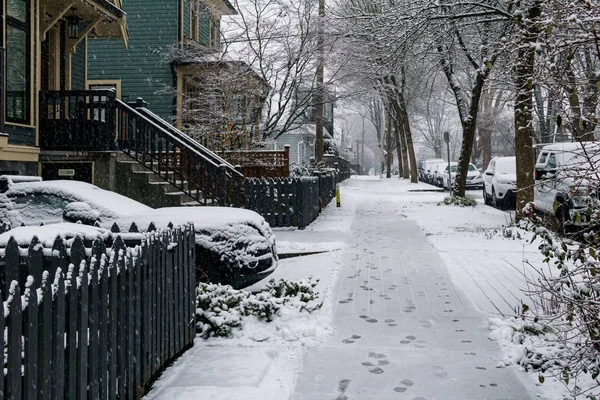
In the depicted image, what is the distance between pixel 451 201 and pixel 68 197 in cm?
1727

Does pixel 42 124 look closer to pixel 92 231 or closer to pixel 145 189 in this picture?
pixel 145 189

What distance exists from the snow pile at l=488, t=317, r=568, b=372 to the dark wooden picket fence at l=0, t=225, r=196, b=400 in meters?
3.04

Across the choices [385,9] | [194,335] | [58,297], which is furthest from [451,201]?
[58,297]

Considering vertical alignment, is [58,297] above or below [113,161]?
below

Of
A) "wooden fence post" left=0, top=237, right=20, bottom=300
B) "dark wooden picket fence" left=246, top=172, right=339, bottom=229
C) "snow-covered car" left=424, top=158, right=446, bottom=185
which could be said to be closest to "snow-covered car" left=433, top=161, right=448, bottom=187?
"snow-covered car" left=424, top=158, right=446, bottom=185

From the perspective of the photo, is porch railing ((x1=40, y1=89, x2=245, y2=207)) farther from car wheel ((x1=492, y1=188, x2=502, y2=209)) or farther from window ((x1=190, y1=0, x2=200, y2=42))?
window ((x1=190, y1=0, x2=200, y2=42))

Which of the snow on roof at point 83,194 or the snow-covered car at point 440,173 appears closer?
the snow on roof at point 83,194

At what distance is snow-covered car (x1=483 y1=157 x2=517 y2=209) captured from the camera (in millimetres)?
21703

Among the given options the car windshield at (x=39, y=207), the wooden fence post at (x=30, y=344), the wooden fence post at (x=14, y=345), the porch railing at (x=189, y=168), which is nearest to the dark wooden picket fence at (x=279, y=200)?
the porch railing at (x=189, y=168)

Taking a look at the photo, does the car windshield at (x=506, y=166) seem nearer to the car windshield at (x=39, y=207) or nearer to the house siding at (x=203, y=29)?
the house siding at (x=203, y=29)

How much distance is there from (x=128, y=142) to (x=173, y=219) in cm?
762

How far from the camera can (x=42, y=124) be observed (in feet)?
46.1

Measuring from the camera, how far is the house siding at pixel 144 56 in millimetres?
26250

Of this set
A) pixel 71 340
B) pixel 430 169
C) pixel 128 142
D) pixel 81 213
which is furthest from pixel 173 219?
pixel 430 169
